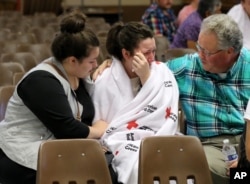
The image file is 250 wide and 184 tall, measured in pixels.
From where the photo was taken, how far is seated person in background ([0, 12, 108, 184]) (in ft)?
8.77

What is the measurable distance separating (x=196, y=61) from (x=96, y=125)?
2.16ft

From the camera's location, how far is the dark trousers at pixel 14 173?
8.96ft

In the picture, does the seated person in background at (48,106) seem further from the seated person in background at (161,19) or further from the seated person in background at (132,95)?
the seated person in background at (161,19)

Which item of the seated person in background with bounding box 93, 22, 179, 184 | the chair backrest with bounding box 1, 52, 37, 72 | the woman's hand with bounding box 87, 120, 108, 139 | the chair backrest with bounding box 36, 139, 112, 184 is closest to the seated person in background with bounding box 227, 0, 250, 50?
the seated person in background with bounding box 93, 22, 179, 184

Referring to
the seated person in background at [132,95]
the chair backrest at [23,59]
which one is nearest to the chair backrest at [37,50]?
the chair backrest at [23,59]

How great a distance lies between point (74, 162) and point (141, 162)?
30cm

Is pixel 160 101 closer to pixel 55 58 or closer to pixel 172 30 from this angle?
pixel 55 58

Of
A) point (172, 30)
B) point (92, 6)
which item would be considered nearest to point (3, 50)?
point (172, 30)

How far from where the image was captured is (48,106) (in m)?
2.66

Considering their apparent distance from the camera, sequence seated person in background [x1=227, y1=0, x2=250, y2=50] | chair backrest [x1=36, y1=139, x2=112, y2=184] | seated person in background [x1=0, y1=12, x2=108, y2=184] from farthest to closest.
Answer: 1. seated person in background [x1=227, y1=0, x2=250, y2=50]
2. seated person in background [x1=0, y1=12, x2=108, y2=184]
3. chair backrest [x1=36, y1=139, x2=112, y2=184]

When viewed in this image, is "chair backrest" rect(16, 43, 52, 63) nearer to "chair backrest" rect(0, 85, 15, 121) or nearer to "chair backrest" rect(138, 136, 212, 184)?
"chair backrest" rect(0, 85, 15, 121)

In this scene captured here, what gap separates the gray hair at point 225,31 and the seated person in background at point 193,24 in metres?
2.44

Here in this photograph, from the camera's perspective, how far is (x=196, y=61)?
10.1 feet

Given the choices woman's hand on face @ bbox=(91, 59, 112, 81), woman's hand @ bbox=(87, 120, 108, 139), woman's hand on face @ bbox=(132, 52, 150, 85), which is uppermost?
woman's hand on face @ bbox=(132, 52, 150, 85)
